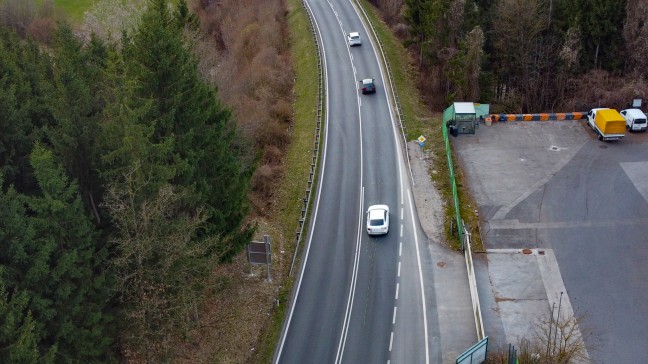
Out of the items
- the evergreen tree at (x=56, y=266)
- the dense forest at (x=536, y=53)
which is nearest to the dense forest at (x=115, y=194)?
the evergreen tree at (x=56, y=266)

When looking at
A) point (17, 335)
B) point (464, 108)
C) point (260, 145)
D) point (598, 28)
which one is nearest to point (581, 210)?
point (464, 108)

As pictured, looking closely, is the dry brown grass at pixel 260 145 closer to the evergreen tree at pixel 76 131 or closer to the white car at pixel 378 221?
the white car at pixel 378 221

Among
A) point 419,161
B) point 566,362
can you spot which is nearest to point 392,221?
point 419,161

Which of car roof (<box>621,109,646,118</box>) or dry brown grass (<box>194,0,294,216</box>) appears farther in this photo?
dry brown grass (<box>194,0,294,216</box>)

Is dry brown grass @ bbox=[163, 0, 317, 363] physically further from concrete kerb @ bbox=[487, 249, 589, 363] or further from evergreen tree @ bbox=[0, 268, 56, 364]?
concrete kerb @ bbox=[487, 249, 589, 363]

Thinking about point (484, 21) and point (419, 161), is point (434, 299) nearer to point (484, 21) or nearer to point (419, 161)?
point (419, 161)

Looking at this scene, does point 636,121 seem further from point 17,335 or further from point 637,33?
point 17,335

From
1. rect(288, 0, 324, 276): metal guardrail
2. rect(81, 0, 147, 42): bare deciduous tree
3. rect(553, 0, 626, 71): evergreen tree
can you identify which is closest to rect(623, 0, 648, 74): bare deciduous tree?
rect(553, 0, 626, 71): evergreen tree
